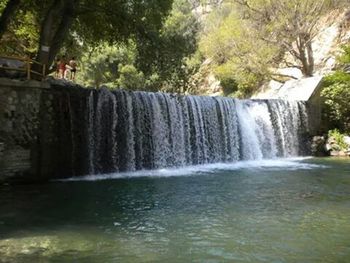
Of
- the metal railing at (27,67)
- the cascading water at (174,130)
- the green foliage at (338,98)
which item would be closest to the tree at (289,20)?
the green foliage at (338,98)

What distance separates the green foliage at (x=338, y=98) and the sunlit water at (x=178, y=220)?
31.3 feet

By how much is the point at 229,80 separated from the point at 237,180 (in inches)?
880

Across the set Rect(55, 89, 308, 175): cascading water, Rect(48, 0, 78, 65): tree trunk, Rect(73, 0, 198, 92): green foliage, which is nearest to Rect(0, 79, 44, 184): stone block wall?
Rect(55, 89, 308, 175): cascading water

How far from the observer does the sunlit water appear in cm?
608

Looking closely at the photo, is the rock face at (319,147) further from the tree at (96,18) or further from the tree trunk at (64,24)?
the tree trunk at (64,24)

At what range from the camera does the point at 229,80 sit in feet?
112

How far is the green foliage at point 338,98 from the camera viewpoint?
70.0 feet

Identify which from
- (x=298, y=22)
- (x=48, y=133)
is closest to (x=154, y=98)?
(x=48, y=133)

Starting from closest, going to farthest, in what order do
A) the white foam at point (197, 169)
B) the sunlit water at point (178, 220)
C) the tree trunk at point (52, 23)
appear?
the sunlit water at point (178, 220) < the white foam at point (197, 169) < the tree trunk at point (52, 23)

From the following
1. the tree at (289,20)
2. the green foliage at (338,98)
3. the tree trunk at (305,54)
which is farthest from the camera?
the tree trunk at (305,54)

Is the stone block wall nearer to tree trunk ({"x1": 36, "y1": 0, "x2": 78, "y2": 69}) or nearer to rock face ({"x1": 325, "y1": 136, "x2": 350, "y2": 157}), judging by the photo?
tree trunk ({"x1": 36, "y1": 0, "x2": 78, "y2": 69})

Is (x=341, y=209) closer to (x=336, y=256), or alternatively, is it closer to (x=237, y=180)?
(x=336, y=256)

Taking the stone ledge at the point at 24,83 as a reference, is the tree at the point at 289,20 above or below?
above

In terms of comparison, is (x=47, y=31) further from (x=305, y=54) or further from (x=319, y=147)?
(x=305, y=54)
